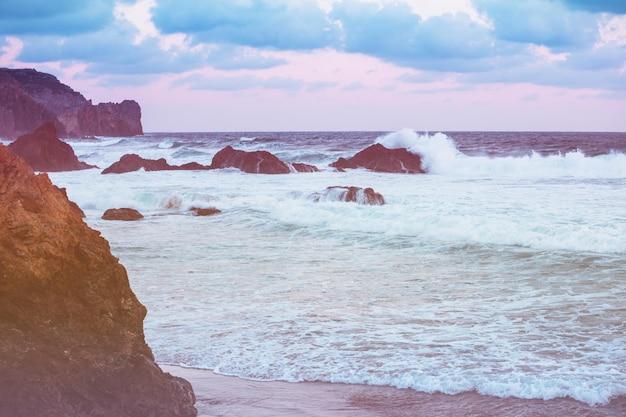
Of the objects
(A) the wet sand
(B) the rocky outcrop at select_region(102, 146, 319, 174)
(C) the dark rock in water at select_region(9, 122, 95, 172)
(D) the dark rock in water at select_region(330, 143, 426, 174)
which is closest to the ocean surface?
(A) the wet sand

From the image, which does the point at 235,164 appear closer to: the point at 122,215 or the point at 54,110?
the point at 122,215

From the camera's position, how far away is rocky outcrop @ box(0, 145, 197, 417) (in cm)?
430

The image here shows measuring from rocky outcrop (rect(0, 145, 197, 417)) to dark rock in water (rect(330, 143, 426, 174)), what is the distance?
1169 inches

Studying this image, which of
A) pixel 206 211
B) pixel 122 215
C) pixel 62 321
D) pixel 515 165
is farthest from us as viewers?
pixel 515 165

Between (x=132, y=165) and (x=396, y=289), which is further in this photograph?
(x=132, y=165)

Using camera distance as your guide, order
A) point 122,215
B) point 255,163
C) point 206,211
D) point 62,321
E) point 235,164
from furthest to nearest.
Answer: point 235,164
point 255,163
point 206,211
point 122,215
point 62,321

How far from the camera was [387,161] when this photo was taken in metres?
35.1

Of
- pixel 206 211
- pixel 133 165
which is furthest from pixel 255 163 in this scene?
pixel 206 211

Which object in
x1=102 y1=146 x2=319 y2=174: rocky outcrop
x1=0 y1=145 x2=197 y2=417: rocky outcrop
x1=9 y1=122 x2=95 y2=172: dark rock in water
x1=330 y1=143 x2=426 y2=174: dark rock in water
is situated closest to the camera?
x1=0 y1=145 x2=197 y2=417: rocky outcrop

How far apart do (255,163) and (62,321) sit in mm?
29212

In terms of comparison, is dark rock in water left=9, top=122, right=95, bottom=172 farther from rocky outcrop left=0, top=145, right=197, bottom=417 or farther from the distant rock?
rocky outcrop left=0, top=145, right=197, bottom=417

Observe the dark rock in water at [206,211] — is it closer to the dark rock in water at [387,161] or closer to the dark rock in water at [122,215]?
the dark rock in water at [122,215]

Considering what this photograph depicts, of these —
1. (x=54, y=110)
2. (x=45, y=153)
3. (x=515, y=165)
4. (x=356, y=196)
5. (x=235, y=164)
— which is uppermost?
(x=54, y=110)

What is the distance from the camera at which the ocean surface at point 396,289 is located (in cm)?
626
